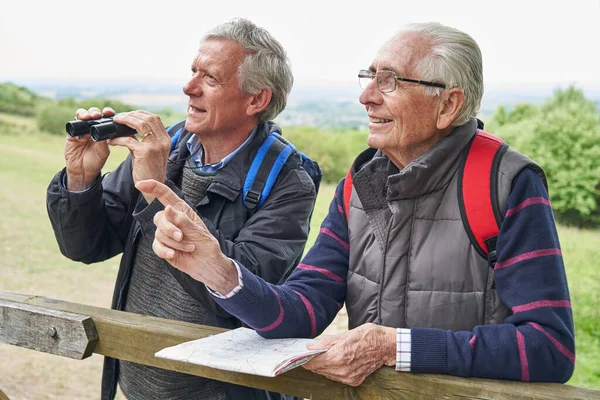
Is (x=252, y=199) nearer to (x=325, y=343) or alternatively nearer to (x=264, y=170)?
(x=264, y=170)

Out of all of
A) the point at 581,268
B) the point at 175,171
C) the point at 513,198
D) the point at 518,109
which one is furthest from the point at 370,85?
the point at 518,109

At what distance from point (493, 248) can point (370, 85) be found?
52 cm

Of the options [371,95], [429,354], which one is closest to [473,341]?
[429,354]

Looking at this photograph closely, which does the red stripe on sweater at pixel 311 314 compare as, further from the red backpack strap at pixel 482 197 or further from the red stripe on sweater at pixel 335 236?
the red backpack strap at pixel 482 197

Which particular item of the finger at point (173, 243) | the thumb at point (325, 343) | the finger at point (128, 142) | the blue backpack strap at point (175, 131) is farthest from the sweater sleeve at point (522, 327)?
the blue backpack strap at point (175, 131)

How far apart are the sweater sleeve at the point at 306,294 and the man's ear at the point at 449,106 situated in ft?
1.07

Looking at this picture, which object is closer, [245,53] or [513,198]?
[513,198]

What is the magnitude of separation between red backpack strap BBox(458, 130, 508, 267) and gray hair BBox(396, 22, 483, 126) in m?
0.16

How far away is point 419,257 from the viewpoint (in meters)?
1.63

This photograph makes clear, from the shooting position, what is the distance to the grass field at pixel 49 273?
645 cm

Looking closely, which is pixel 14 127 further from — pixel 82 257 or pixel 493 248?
pixel 493 248

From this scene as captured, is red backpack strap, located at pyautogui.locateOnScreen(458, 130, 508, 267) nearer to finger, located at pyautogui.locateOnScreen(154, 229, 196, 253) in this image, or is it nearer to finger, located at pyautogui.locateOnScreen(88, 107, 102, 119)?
finger, located at pyautogui.locateOnScreen(154, 229, 196, 253)

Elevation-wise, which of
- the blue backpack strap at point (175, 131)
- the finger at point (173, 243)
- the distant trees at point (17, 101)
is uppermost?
the blue backpack strap at point (175, 131)

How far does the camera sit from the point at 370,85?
1.76 m
